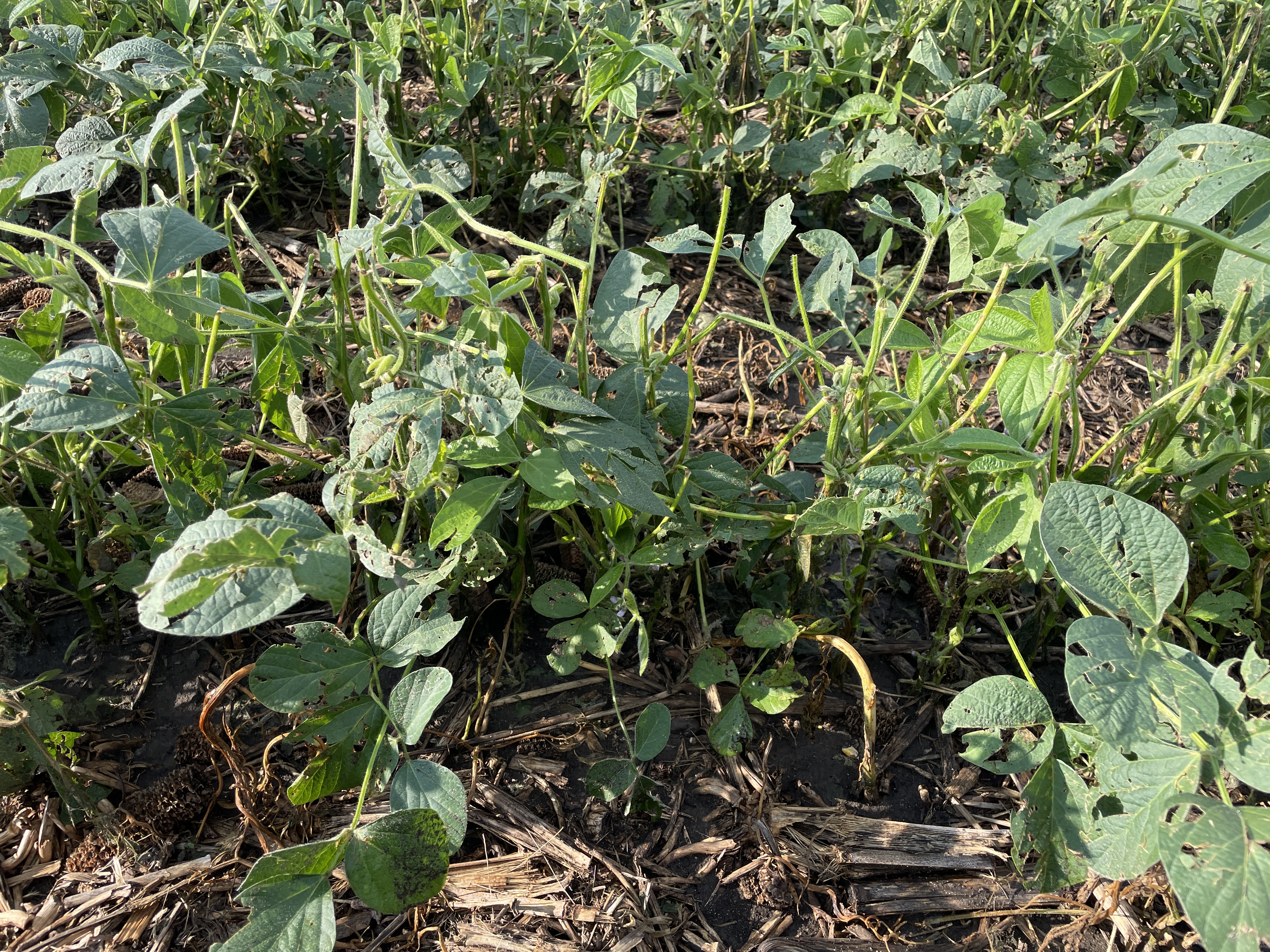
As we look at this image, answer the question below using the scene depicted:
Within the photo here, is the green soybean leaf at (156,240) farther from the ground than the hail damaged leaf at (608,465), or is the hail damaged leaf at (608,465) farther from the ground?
the green soybean leaf at (156,240)

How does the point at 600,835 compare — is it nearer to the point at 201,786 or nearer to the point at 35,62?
the point at 201,786

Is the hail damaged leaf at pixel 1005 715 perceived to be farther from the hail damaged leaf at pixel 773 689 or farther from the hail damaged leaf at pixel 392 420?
the hail damaged leaf at pixel 392 420

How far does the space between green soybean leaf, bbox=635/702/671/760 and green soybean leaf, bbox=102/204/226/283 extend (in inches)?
31.8

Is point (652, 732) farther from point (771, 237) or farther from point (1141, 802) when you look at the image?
Answer: point (771, 237)

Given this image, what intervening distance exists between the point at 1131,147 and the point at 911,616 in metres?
1.52

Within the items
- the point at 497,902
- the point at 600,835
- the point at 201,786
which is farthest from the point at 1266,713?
the point at 201,786

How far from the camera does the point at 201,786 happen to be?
1265mm

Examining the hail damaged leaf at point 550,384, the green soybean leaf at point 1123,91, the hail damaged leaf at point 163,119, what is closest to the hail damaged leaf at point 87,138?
the hail damaged leaf at point 163,119

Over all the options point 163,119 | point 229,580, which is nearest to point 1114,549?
point 229,580

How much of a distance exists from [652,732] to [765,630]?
214 millimetres

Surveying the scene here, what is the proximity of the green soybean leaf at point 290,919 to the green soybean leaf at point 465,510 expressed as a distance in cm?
40

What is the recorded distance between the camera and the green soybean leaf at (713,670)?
1300mm

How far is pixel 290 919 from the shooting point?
3.18 feet

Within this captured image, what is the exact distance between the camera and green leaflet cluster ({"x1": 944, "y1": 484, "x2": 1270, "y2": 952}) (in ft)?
2.70
